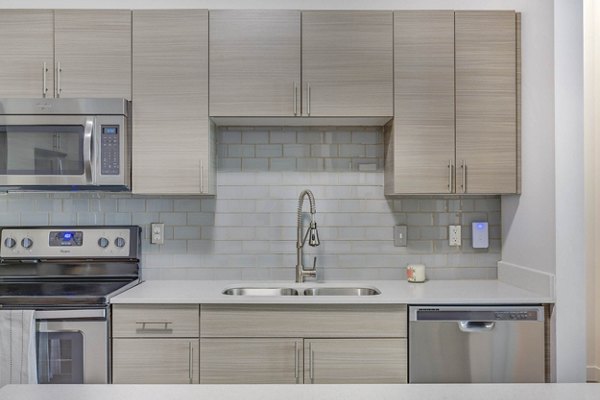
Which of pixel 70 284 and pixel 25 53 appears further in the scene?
pixel 70 284

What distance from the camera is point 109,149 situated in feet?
7.88

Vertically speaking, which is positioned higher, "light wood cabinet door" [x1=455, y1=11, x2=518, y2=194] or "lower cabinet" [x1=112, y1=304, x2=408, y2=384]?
"light wood cabinet door" [x1=455, y1=11, x2=518, y2=194]

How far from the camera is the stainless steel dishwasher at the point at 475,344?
219 centimetres

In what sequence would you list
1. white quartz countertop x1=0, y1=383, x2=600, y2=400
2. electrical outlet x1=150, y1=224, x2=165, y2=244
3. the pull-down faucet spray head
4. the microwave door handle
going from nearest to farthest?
white quartz countertop x1=0, y1=383, x2=600, y2=400
the microwave door handle
the pull-down faucet spray head
electrical outlet x1=150, y1=224, x2=165, y2=244

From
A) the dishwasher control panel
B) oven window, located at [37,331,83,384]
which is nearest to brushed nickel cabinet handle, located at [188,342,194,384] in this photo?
oven window, located at [37,331,83,384]

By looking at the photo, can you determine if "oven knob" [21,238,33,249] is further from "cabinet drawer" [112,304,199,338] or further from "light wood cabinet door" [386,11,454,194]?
"light wood cabinet door" [386,11,454,194]

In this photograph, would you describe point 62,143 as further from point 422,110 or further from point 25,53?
point 422,110

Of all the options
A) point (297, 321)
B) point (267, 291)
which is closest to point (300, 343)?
point (297, 321)

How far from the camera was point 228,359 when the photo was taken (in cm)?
221

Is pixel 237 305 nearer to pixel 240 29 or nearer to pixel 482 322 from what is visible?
pixel 482 322

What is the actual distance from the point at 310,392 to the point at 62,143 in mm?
2014

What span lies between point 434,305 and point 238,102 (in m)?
1.42

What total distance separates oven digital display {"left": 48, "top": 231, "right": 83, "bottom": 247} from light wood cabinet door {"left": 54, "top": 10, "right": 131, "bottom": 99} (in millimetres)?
791

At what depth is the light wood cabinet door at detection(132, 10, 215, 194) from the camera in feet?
8.06
